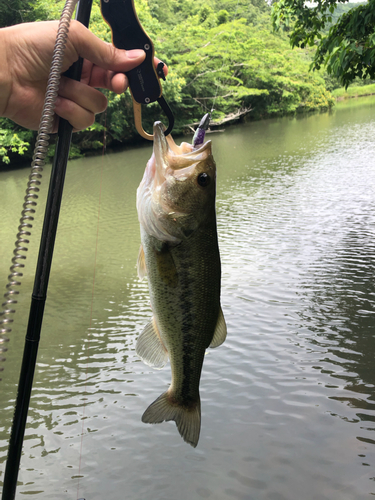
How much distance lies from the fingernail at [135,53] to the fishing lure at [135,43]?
0.06 ft

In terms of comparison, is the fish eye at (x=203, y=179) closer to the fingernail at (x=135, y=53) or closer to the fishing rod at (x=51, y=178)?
the fishing rod at (x=51, y=178)

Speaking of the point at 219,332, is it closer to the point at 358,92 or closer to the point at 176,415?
the point at 176,415

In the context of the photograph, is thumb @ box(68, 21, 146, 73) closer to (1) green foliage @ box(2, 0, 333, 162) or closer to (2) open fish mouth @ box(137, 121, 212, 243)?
(2) open fish mouth @ box(137, 121, 212, 243)

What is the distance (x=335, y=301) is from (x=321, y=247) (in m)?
2.13

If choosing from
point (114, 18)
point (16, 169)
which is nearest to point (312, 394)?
point (114, 18)

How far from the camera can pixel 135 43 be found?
5.65 feet

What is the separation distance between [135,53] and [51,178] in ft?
2.14

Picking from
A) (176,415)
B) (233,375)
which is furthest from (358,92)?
(176,415)

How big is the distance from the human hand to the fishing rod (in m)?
0.05

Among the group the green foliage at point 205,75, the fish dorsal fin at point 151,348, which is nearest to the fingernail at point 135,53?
the fish dorsal fin at point 151,348

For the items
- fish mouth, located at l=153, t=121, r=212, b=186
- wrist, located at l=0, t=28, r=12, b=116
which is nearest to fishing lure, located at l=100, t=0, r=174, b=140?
fish mouth, located at l=153, t=121, r=212, b=186

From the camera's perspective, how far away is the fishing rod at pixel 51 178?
1328mm

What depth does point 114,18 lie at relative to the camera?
1642mm

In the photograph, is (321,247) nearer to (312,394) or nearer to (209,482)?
(312,394)
